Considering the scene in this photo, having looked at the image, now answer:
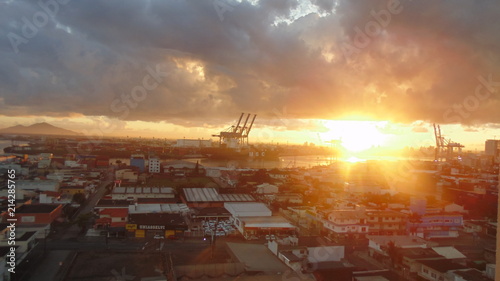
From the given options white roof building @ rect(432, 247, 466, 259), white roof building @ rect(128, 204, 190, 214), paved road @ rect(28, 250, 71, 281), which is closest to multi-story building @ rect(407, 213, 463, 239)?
white roof building @ rect(432, 247, 466, 259)

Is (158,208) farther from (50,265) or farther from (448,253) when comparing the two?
(448,253)

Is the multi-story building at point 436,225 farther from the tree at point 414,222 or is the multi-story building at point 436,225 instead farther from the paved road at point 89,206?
the paved road at point 89,206

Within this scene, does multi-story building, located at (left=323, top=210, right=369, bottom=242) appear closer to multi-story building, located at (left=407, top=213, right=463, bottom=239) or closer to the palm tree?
multi-story building, located at (left=407, top=213, right=463, bottom=239)

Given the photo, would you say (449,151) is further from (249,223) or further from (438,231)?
(249,223)

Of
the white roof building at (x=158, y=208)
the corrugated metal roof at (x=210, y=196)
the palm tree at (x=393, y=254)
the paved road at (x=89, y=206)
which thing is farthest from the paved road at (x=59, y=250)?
the palm tree at (x=393, y=254)

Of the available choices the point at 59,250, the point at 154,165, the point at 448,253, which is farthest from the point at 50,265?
the point at 154,165

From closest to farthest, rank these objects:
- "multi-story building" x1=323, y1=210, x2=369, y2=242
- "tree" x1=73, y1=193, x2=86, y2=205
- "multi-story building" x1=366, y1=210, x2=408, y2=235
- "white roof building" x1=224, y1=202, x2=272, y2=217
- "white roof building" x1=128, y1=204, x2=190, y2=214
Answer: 1. "multi-story building" x1=323, y1=210, x2=369, y2=242
2. "multi-story building" x1=366, y1=210, x2=408, y2=235
3. "white roof building" x1=128, y1=204, x2=190, y2=214
4. "white roof building" x1=224, y1=202, x2=272, y2=217
5. "tree" x1=73, y1=193, x2=86, y2=205
